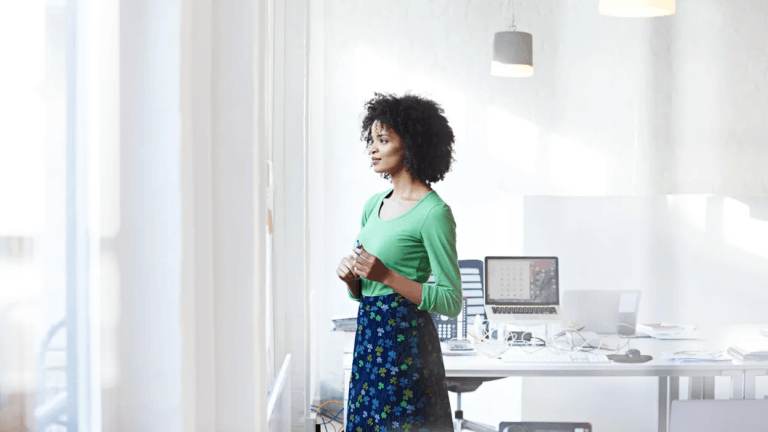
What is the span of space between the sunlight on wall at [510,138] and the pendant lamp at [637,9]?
596 millimetres

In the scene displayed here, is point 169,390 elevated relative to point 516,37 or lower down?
lower down

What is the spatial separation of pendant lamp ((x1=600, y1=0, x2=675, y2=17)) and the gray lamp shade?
0.36m

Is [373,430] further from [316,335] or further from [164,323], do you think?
[164,323]

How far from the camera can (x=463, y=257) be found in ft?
9.27

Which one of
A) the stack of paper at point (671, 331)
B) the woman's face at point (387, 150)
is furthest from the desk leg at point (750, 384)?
the woman's face at point (387, 150)

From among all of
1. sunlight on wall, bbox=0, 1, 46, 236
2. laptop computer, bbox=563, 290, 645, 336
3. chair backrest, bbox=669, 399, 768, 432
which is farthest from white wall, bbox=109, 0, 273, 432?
chair backrest, bbox=669, 399, 768, 432

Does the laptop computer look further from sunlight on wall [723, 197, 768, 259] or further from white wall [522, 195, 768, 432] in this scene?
sunlight on wall [723, 197, 768, 259]

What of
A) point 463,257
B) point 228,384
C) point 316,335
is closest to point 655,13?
point 463,257

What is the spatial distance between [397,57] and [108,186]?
2209mm

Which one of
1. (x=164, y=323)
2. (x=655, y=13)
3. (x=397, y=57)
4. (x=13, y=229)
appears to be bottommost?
(x=164, y=323)

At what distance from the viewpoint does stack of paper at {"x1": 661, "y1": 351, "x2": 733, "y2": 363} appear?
9.05 feet

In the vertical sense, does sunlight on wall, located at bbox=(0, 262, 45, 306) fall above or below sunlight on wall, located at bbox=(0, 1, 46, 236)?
below

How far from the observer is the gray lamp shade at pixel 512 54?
279cm

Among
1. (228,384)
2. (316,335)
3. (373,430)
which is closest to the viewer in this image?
(228,384)
